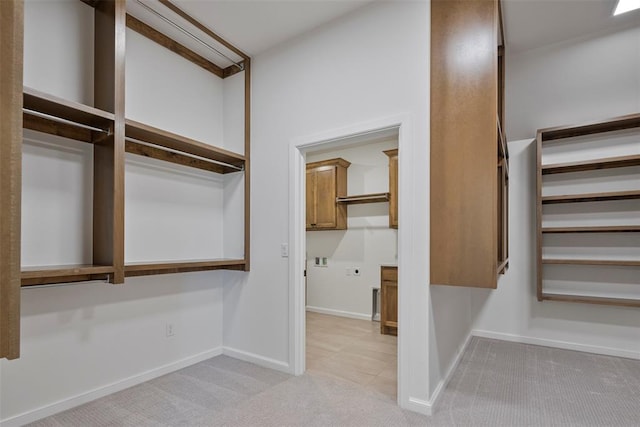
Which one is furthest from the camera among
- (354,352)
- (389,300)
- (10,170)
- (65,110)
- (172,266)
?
(389,300)

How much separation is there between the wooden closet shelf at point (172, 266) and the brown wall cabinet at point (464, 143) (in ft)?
5.73

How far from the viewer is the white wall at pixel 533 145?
3.36m

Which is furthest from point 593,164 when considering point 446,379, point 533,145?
point 446,379

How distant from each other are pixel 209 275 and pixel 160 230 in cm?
68

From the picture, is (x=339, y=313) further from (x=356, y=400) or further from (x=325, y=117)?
(x=325, y=117)

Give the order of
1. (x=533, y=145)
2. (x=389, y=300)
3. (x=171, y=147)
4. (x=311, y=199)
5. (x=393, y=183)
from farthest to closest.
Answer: (x=311, y=199)
(x=393, y=183)
(x=389, y=300)
(x=533, y=145)
(x=171, y=147)

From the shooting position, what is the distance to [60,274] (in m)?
1.93

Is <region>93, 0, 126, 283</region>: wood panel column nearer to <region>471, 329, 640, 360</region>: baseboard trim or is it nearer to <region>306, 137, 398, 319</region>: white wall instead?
<region>306, 137, 398, 319</region>: white wall

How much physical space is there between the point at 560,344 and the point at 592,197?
1576mm

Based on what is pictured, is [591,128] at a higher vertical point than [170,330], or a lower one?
higher

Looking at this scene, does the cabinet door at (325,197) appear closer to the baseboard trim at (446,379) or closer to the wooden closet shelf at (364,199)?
the wooden closet shelf at (364,199)

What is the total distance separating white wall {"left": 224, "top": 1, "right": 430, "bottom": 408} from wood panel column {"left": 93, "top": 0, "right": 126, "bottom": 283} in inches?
47.7

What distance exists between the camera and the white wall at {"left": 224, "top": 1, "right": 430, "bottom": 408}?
2309mm

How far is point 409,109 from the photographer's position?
2.38 m
